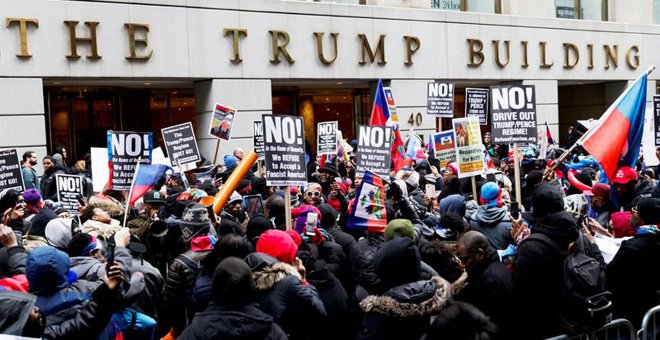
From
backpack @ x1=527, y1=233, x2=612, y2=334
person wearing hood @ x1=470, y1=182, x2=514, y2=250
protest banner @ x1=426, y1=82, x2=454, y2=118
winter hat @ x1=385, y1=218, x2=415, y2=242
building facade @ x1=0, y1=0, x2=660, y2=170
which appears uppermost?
building facade @ x1=0, y1=0, x2=660, y2=170

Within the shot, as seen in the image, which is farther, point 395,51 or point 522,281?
point 395,51

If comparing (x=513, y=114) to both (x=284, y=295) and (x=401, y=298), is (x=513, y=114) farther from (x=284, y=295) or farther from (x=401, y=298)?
(x=401, y=298)

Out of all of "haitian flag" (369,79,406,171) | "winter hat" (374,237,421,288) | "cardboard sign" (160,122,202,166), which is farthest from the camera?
"haitian flag" (369,79,406,171)

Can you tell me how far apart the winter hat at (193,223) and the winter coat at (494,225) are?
2.64 metres

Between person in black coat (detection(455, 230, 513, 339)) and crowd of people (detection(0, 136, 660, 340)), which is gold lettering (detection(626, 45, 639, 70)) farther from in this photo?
person in black coat (detection(455, 230, 513, 339))

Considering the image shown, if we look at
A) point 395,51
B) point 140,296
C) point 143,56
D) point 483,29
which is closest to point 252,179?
point 140,296

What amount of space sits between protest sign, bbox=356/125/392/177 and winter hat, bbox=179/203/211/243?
15.5ft

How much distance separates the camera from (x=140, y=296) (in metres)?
5.99

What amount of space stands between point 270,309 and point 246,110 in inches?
669

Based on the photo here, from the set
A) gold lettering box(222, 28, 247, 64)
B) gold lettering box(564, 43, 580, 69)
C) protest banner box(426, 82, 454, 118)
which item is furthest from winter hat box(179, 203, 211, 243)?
gold lettering box(564, 43, 580, 69)

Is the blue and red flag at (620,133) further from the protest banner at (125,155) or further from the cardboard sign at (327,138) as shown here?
the cardboard sign at (327,138)

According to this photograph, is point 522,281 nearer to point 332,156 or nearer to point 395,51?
point 332,156

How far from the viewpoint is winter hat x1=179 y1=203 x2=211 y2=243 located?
6.92 metres

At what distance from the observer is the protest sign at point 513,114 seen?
11.8 meters
